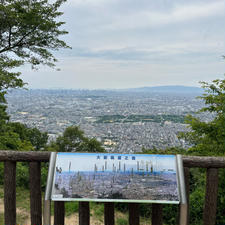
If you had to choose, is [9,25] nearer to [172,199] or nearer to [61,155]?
[61,155]

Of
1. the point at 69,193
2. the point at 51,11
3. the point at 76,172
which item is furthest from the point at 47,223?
the point at 51,11

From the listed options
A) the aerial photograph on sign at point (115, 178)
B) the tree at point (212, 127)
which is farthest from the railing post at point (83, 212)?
the tree at point (212, 127)

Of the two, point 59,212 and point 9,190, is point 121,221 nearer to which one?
point 59,212

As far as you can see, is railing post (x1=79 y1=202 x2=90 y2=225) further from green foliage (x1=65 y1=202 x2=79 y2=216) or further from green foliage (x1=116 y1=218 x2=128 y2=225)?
green foliage (x1=65 y1=202 x2=79 y2=216)

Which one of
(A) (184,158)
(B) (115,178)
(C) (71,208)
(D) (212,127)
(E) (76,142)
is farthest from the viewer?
(E) (76,142)

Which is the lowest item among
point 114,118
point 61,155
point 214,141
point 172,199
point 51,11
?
point 114,118

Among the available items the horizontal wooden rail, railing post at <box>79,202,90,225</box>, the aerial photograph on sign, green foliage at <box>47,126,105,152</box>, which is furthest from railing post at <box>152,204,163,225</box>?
green foliage at <box>47,126,105,152</box>

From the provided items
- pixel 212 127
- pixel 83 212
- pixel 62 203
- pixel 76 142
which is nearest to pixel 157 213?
pixel 83 212

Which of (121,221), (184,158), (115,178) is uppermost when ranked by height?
(184,158)

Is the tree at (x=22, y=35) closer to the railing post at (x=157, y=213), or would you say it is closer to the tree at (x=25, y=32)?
the tree at (x=25, y=32)
